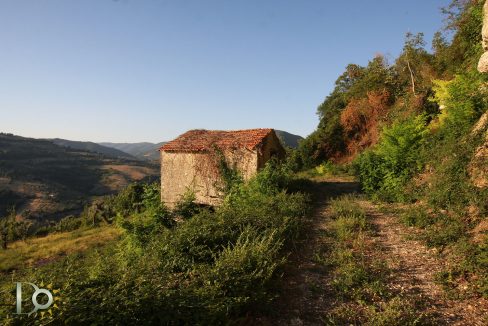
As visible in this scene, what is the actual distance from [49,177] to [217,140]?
10268 cm

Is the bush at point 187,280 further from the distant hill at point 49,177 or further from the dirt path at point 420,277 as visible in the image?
the distant hill at point 49,177

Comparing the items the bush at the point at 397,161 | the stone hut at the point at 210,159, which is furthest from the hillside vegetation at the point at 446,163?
the stone hut at the point at 210,159

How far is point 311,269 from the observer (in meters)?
7.00

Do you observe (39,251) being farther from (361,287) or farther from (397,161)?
(361,287)

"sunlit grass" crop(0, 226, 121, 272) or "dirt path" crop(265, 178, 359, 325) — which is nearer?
"dirt path" crop(265, 178, 359, 325)

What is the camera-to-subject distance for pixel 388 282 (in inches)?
240

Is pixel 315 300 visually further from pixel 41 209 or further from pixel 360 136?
pixel 41 209

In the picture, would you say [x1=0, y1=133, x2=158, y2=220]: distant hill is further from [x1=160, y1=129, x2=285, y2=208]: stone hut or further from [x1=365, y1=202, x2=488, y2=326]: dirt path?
[x1=365, y1=202, x2=488, y2=326]: dirt path

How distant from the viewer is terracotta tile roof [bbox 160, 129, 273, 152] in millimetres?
17978

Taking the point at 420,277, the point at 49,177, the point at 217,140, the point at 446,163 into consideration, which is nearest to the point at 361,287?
the point at 420,277

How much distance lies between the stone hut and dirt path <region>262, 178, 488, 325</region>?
8.44 meters

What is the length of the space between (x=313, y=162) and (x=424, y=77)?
1298 centimetres

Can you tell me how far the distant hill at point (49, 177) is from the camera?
242ft

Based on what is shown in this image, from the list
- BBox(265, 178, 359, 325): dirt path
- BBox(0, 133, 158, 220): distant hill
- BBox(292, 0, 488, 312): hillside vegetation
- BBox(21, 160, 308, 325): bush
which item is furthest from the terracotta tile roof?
BBox(0, 133, 158, 220): distant hill
